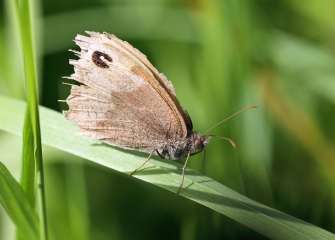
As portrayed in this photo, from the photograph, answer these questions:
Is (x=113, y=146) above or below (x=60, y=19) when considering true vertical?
below

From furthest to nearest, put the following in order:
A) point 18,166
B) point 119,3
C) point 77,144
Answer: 1. point 119,3
2. point 18,166
3. point 77,144

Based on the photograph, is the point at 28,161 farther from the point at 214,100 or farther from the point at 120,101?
the point at 214,100

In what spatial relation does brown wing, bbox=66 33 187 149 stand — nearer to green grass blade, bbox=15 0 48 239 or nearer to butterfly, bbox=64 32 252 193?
butterfly, bbox=64 32 252 193

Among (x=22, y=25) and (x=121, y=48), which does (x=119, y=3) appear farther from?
(x=22, y=25)

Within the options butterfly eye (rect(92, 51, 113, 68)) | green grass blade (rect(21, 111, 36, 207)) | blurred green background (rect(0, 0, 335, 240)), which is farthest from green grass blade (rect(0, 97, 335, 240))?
green grass blade (rect(21, 111, 36, 207))

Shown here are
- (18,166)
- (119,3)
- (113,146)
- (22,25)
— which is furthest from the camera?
(119,3)

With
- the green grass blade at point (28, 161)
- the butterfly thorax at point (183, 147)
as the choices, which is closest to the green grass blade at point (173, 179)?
the butterfly thorax at point (183, 147)

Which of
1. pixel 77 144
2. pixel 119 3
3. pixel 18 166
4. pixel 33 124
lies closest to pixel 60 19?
pixel 119 3

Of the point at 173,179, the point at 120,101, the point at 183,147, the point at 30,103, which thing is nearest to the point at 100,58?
the point at 120,101

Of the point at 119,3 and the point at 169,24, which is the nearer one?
the point at 169,24
